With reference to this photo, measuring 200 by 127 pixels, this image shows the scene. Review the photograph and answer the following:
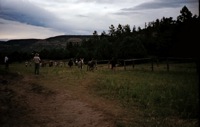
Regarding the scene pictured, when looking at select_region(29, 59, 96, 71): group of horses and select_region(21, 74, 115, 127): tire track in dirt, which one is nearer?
select_region(21, 74, 115, 127): tire track in dirt

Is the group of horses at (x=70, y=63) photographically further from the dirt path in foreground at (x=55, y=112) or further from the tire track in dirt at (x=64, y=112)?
the tire track in dirt at (x=64, y=112)

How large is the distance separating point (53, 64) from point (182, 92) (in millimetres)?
45510

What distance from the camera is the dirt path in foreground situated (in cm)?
939

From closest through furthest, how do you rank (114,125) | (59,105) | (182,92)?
(114,125) → (59,105) → (182,92)

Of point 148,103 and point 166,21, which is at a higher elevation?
point 166,21

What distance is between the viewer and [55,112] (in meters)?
11.0

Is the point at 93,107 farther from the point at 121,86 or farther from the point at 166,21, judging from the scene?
the point at 166,21

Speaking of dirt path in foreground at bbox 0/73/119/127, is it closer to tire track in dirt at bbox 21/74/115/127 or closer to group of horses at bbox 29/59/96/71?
tire track in dirt at bbox 21/74/115/127

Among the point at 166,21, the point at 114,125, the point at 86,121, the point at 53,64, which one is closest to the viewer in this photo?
the point at 114,125

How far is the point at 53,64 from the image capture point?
5675cm

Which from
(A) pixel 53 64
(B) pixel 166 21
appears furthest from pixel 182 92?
(B) pixel 166 21

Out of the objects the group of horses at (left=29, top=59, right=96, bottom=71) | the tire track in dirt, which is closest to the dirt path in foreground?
the tire track in dirt

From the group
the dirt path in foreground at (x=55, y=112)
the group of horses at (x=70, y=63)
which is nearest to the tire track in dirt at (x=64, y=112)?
the dirt path in foreground at (x=55, y=112)

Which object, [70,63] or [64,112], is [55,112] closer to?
[64,112]
